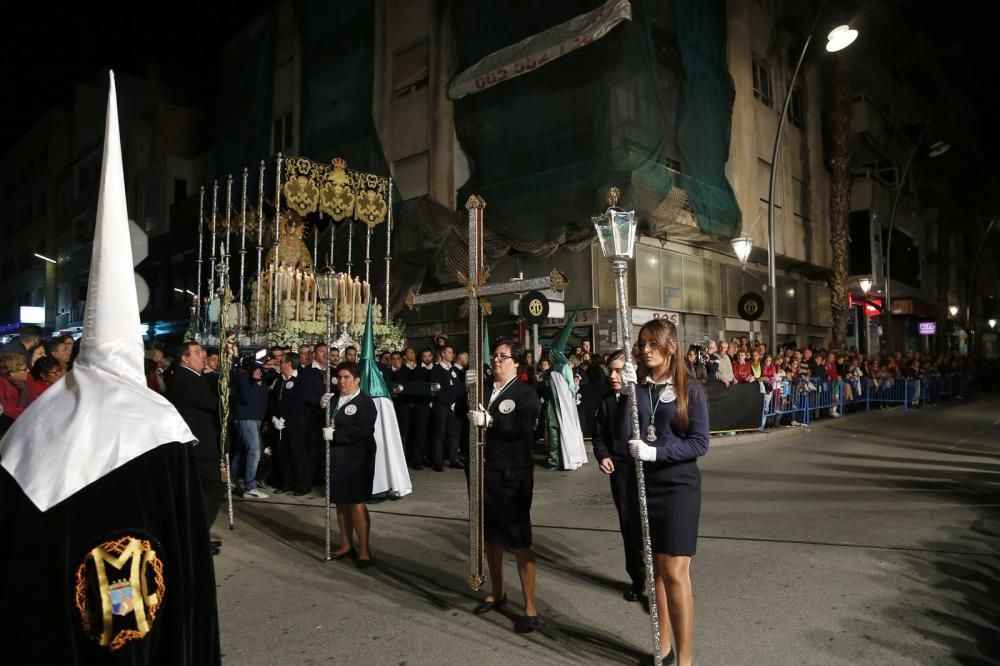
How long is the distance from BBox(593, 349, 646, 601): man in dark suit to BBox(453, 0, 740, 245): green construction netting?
12460mm

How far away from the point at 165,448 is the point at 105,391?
0.78 feet

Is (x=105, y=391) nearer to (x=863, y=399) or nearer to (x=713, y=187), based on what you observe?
(x=713, y=187)

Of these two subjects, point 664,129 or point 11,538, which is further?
point 664,129

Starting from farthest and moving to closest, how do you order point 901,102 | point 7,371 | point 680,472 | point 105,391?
point 901,102 < point 7,371 < point 680,472 < point 105,391

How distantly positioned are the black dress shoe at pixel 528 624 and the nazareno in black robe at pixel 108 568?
9.36ft

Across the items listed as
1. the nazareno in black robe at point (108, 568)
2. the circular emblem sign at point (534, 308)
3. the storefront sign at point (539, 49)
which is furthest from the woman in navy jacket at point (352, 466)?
the storefront sign at point (539, 49)

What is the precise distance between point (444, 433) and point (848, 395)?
12935mm

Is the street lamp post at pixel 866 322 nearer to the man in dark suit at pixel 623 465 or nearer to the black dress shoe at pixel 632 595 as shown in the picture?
the man in dark suit at pixel 623 465

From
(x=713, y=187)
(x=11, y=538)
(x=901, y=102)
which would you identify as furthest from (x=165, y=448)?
(x=901, y=102)

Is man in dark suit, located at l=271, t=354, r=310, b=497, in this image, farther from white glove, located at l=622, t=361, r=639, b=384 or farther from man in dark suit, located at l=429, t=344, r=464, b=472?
white glove, located at l=622, t=361, r=639, b=384

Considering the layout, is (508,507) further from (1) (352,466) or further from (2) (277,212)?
(2) (277,212)

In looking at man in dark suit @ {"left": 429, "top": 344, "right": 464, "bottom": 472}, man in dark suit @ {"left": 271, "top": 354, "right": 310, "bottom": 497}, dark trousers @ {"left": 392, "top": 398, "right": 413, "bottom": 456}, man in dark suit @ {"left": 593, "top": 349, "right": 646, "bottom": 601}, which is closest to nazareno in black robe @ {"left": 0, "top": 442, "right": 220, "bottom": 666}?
man in dark suit @ {"left": 593, "top": 349, "right": 646, "bottom": 601}

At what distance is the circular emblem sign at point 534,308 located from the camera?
1308 centimetres

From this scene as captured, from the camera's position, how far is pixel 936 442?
13133 mm
